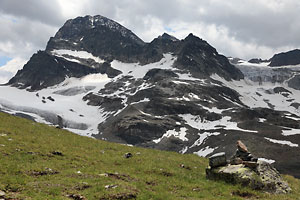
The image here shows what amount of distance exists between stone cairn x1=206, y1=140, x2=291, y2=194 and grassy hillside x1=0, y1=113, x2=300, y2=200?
850 mm

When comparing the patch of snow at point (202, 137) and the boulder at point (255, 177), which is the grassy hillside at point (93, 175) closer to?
the boulder at point (255, 177)

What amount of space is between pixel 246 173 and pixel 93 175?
11.8 meters

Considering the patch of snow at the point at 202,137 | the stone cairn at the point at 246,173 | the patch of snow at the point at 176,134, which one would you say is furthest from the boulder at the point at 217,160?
the patch of snow at the point at 176,134

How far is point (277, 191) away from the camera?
20641 mm

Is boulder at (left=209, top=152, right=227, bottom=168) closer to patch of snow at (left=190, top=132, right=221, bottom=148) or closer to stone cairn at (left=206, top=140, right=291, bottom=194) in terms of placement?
stone cairn at (left=206, top=140, right=291, bottom=194)

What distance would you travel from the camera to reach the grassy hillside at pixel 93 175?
55.3 ft

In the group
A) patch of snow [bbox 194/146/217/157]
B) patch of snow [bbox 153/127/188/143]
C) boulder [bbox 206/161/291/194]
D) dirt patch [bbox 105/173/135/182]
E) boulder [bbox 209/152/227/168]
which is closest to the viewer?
boulder [bbox 206/161/291/194]

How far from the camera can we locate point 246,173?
21328 mm

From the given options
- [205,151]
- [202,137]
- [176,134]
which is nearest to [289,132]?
[202,137]

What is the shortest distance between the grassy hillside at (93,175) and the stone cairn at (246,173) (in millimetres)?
850

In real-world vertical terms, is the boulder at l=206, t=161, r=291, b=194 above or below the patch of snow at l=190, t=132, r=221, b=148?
above

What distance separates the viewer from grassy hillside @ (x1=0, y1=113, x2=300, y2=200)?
16.8m

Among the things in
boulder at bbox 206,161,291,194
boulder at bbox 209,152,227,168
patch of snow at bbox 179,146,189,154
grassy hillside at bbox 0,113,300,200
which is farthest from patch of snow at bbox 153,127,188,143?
boulder at bbox 206,161,291,194

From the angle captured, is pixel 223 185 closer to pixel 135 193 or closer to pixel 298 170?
pixel 135 193
